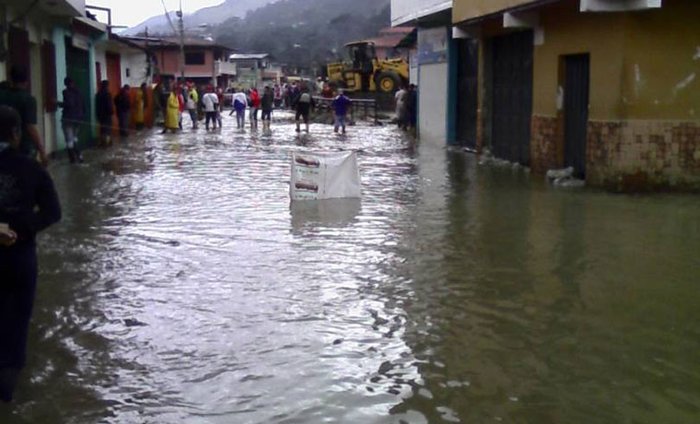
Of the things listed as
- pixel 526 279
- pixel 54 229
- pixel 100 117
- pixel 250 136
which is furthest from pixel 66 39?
pixel 526 279

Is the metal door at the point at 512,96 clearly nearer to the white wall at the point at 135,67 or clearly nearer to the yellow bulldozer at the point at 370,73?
the white wall at the point at 135,67

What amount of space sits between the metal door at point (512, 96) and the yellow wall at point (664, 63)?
4213 mm

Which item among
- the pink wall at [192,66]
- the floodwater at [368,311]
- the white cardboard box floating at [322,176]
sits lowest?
the floodwater at [368,311]

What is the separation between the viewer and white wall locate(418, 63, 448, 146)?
25812 mm

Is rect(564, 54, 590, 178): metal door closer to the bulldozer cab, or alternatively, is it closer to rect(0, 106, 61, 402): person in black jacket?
rect(0, 106, 61, 402): person in black jacket

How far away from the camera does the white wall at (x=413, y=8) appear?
75.2 ft

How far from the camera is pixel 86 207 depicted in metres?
12.5

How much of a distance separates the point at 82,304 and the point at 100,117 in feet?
55.8

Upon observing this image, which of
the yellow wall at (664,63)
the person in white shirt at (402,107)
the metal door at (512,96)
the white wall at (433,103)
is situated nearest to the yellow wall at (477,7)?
the metal door at (512,96)

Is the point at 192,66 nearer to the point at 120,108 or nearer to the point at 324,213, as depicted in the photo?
the point at 120,108

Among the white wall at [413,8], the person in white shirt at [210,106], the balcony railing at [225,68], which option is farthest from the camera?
the balcony railing at [225,68]

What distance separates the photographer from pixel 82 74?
24.9 m

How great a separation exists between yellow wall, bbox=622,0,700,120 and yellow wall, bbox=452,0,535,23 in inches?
81.9

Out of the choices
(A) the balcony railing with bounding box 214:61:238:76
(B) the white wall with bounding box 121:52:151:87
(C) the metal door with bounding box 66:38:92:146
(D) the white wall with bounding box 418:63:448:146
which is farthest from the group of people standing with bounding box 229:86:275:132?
(A) the balcony railing with bounding box 214:61:238:76
